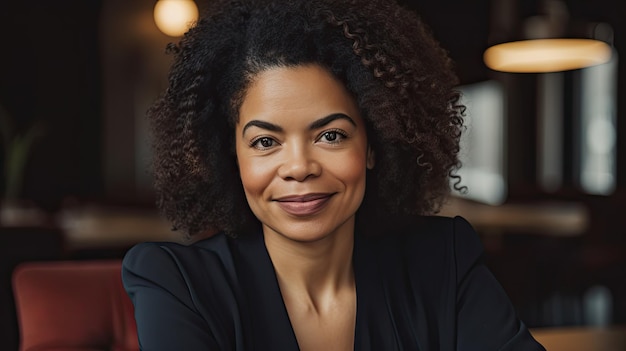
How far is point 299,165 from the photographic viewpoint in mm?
1237

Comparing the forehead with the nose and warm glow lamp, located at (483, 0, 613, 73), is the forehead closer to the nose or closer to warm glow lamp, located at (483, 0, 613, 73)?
the nose

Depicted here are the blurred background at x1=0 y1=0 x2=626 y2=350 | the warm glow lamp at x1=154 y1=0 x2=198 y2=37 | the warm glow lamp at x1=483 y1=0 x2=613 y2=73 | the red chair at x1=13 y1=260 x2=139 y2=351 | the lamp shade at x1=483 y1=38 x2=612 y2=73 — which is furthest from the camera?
the warm glow lamp at x1=154 y1=0 x2=198 y2=37

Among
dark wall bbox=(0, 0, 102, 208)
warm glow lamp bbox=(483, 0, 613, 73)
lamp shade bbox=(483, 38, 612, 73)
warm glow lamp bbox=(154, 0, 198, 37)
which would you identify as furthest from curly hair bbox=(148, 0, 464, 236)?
dark wall bbox=(0, 0, 102, 208)

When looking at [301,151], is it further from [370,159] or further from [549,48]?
[549,48]

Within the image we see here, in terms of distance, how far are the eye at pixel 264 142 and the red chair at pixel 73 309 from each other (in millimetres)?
628

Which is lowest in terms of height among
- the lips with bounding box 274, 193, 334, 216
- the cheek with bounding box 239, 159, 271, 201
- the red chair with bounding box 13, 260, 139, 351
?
the red chair with bounding box 13, 260, 139, 351

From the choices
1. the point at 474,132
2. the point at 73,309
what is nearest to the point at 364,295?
the point at 73,309

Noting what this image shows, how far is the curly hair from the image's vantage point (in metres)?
1.32

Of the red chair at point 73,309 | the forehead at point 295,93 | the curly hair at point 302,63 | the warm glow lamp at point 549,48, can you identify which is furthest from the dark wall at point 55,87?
the forehead at point 295,93

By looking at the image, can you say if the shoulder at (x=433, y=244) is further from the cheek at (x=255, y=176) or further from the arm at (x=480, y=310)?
the cheek at (x=255, y=176)

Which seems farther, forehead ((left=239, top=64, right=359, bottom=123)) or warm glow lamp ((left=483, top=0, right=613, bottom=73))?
warm glow lamp ((left=483, top=0, right=613, bottom=73))

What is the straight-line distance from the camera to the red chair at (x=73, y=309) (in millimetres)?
1595

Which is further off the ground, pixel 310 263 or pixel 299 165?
pixel 299 165

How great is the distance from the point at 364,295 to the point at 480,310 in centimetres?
22
